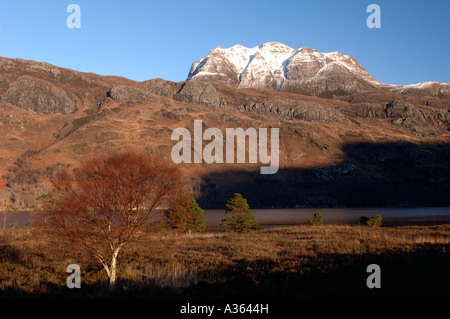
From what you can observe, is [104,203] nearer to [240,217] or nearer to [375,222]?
[240,217]

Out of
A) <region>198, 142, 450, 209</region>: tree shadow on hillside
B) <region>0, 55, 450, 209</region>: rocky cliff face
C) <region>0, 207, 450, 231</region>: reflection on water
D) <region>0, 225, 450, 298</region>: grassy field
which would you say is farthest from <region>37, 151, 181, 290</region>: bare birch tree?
<region>198, 142, 450, 209</region>: tree shadow on hillside

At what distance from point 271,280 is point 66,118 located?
21072 centimetres

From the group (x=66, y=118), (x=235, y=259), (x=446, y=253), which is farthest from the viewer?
(x=66, y=118)

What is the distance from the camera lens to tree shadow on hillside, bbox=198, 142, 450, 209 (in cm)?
12469

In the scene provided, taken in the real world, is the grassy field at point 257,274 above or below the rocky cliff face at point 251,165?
below

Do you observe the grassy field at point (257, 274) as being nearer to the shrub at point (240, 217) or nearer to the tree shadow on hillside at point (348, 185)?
the shrub at point (240, 217)

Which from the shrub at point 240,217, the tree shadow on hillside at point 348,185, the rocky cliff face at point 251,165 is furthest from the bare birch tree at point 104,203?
Result: the tree shadow on hillside at point 348,185

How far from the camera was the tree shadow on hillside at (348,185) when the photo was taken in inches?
4909

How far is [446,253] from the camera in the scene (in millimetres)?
13812

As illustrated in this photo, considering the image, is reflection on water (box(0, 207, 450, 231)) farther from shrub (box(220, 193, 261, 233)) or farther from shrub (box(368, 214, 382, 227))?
shrub (box(368, 214, 382, 227))

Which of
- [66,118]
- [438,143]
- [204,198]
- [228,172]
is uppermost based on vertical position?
[66,118]
